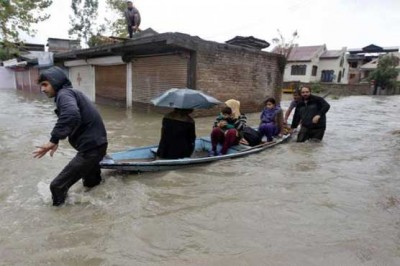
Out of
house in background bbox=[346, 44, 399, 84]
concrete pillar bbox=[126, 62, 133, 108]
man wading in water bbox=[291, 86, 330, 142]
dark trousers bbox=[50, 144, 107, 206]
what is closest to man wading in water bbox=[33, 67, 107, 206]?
dark trousers bbox=[50, 144, 107, 206]

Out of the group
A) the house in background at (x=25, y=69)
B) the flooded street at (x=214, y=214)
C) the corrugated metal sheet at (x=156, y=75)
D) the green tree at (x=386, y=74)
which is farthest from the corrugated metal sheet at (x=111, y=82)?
the green tree at (x=386, y=74)

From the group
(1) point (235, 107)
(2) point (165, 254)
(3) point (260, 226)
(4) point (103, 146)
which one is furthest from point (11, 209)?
(1) point (235, 107)

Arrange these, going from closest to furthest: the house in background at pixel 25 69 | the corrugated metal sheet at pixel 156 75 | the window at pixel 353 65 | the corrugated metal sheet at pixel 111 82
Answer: the corrugated metal sheet at pixel 156 75 → the corrugated metal sheet at pixel 111 82 → the house in background at pixel 25 69 → the window at pixel 353 65

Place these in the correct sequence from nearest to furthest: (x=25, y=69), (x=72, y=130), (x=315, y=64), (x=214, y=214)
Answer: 1. (x=72, y=130)
2. (x=214, y=214)
3. (x=25, y=69)
4. (x=315, y=64)

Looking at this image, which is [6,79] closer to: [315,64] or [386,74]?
[315,64]

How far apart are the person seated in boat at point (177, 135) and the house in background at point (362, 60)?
47436mm

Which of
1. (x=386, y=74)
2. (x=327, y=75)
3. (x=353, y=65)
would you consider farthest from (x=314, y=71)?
(x=353, y=65)

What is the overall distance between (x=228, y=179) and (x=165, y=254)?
2.39 m

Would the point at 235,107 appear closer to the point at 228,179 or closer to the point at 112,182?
the point at 228,179

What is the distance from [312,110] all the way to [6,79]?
1330 inches

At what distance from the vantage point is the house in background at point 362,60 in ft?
155

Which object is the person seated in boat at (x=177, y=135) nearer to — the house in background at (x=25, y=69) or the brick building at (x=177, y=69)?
the brick building at (x=177, y=69)

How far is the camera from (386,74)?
37.4 meters

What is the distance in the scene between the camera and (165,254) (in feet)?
10.00
